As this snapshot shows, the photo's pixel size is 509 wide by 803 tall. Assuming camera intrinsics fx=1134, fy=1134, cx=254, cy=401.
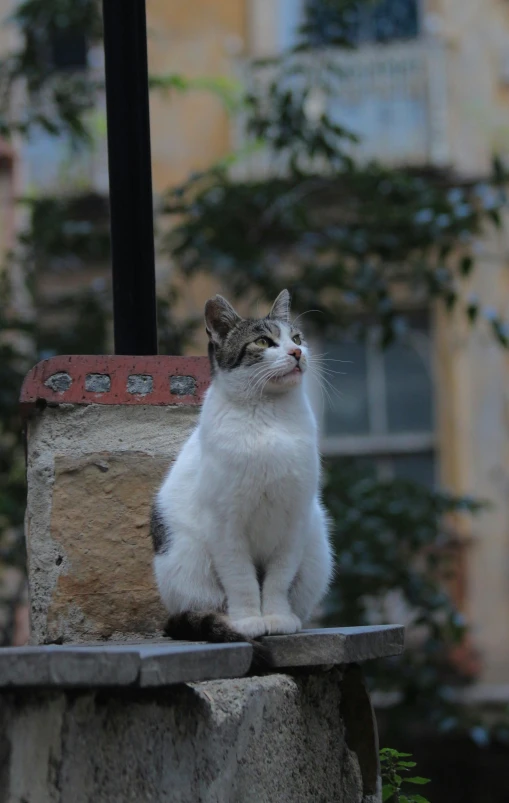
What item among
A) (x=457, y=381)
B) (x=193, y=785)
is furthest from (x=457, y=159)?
(x=193, y=785)

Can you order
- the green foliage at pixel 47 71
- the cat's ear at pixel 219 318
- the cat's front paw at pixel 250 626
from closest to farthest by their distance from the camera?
1. the cat's front paw at pixel 250 626
2. the cat's ear at pixel 219 318
3. the green foliage at pixel 47 71

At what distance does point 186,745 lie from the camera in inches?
60.8

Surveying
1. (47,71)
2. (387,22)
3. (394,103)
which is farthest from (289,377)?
(387,22)

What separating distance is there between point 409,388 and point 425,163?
154cm

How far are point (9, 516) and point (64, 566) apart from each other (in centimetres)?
240

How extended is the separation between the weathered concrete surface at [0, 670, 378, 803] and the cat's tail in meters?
0.04

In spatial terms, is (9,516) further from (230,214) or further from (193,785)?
(193,785)

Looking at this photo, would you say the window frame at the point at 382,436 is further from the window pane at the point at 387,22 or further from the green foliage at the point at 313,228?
the green foliage at the point at 313,228

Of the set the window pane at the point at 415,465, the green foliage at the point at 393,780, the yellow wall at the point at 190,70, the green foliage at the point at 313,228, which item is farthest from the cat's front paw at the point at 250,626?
the yellow wall at the point at 190,70

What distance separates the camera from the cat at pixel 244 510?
202cm

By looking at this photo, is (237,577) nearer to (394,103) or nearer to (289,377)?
(289,377)

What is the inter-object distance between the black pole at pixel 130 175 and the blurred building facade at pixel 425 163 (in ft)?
16.9

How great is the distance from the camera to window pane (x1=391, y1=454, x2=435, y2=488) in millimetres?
7770

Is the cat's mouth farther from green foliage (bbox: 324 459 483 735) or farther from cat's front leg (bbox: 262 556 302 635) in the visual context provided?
green foliage (bbox: 324 459 483 735)
